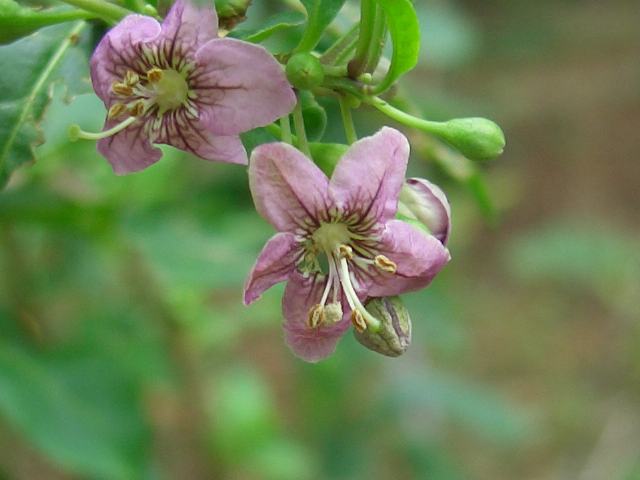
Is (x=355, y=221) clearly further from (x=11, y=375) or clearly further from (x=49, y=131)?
(x=11, y=375)

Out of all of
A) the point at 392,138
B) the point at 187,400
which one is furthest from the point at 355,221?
the point at 187,400

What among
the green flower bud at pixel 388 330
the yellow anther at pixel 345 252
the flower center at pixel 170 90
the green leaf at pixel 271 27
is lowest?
the green flower bud at pixel 388 330

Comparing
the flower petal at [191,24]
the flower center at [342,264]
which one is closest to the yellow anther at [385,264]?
the flower center at [342,264]

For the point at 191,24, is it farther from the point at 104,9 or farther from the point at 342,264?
the point at 342,264

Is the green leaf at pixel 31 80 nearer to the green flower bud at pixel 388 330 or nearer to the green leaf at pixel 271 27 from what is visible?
the green leaf at pixel 271 27

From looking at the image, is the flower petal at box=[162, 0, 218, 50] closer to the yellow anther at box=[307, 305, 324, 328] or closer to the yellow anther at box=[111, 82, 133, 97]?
the yellow anther at box=[111, 82, 133, 97]
